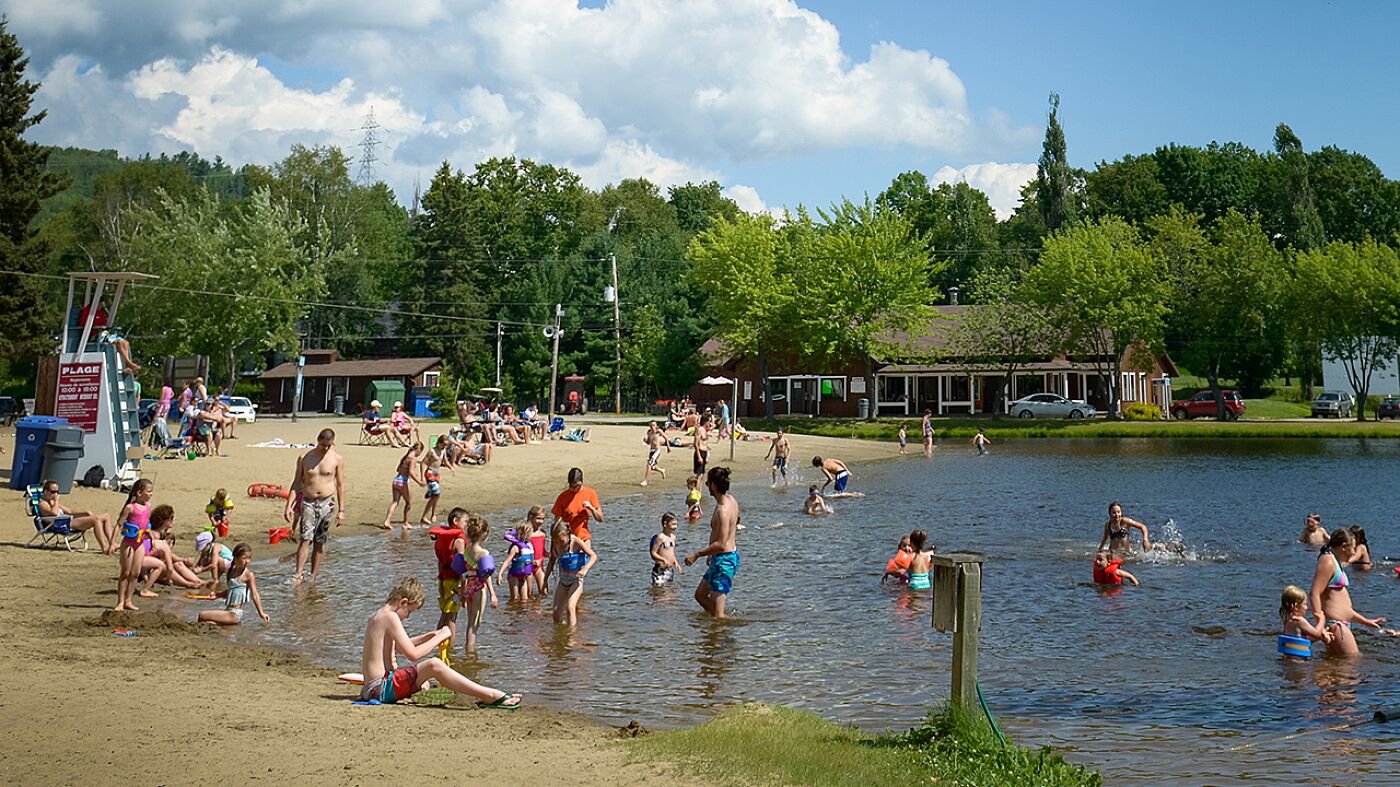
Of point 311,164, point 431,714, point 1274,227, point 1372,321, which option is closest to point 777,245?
point 1372,321

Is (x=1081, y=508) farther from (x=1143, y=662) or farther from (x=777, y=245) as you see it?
(x=777, y=245)

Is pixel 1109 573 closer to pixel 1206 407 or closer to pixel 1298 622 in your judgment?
pixel 1298 622

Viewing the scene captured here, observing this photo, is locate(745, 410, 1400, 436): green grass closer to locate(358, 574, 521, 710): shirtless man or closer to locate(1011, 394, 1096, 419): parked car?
locate(1011, 394, 1096, 419): parked car

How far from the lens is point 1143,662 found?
1236cm

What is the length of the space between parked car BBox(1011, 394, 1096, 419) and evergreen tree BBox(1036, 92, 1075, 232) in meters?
22.5

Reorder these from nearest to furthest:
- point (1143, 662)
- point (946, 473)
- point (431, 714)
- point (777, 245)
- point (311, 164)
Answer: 1. point (431, 714)
2. point (1143, 662)
3. point (946, 473)
4. point (777, 245)
5. point (311, 164)

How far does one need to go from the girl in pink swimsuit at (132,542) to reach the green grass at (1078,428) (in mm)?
39938

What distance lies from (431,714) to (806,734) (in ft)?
9.09

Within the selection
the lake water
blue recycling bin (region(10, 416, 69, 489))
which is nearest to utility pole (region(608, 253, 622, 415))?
the lake water

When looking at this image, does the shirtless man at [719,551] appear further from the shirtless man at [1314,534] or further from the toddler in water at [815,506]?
the toddler in water at [815,506]

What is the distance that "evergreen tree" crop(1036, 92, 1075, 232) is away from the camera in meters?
81.4

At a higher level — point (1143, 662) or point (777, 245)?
point (777, 245)

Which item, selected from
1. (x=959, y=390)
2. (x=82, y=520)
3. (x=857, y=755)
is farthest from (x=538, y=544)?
(x=959, y=390)

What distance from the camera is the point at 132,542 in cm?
1309
